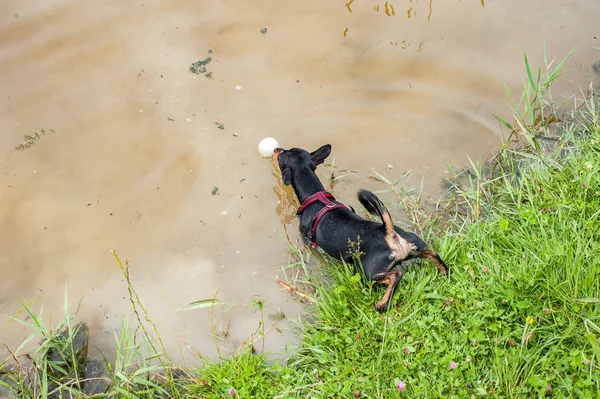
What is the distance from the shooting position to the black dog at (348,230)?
3236mm

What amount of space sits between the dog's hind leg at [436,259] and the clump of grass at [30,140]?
3532mm

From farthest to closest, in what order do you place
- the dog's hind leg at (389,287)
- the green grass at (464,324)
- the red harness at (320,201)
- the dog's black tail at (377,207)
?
the red harness at (320,201) → the dog's hind leg at (389,287) → the dog's black tail at (377,207) → the green grass at (464,324)

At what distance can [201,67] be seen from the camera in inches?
193

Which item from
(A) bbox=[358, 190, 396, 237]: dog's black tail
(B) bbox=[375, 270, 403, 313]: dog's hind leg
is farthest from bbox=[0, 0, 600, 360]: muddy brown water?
(A) bbox=[358, 190, 396, 237]: dog's black tail

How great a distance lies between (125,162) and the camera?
440 centimetres

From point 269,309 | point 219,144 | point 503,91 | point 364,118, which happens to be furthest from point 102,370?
point 503,91

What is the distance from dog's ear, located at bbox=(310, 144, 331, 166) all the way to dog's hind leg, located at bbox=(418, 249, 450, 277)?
1236mm

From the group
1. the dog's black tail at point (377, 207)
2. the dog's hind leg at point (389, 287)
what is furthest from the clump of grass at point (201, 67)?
the dog's hind leg at point (389, 287)

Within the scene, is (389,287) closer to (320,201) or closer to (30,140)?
(320,201)

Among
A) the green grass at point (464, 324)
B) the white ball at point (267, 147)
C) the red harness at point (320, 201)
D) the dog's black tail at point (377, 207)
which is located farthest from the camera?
the white ball at point (267, 147)

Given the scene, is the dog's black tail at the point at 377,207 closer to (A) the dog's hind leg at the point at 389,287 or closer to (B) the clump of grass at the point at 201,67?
(A) the dog's hind leg at the point at 389,287

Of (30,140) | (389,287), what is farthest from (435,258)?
(30,140)

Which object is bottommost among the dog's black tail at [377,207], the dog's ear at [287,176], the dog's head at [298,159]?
the dog's ear at [287,176]

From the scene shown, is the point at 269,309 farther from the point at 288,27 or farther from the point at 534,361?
the point at 288,27
